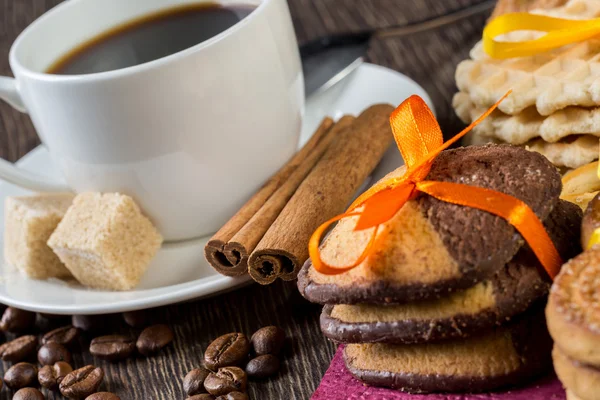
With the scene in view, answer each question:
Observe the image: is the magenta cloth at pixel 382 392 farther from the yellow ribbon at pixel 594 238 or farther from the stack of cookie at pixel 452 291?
the yellow ribbon at pixel 594 238

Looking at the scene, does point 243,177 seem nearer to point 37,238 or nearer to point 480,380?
point 37,238

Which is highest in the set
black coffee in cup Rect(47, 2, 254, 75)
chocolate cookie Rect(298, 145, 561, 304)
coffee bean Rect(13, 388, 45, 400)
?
black coffee in cup Rect(47, 2, 254, 75)

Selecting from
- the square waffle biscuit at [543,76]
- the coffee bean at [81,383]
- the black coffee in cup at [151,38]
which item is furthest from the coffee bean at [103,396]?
the square waffle biscuit at [543,76]

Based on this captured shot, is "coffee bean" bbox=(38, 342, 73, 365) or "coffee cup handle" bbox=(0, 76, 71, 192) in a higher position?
"coffee cup handle" bbox=(0, 76, 71, 192)

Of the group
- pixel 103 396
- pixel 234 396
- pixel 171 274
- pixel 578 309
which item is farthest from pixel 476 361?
pixel 171 274

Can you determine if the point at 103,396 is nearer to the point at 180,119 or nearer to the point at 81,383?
the point at 81,383

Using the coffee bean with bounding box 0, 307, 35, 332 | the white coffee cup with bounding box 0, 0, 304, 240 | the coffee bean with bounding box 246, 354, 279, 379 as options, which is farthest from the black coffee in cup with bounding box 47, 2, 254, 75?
the coffee bean with bounding box 246, 354, 279, 379

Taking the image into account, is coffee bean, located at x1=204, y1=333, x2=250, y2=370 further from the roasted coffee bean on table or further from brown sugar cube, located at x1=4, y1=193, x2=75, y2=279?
brown sugar cube, located at x1=4, y1=193, x2=75, y2=279
